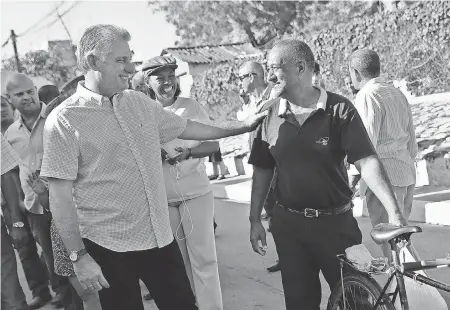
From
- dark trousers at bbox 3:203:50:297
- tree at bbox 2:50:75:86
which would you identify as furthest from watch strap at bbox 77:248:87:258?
tree at bbox 2:50:75:86

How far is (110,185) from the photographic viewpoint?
3.14 m

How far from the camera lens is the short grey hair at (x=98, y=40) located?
3.12 metres

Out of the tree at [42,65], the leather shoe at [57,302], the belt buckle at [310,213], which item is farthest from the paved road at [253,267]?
the tree at [42,65]

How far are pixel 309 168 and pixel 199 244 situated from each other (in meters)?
1.54

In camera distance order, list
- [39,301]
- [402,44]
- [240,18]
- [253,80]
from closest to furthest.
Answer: [39,301] < [253,80] < [402,44] < [240,18]

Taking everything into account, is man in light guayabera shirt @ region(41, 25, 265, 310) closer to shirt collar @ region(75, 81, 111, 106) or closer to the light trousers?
shirt collar @ region(75, 81, 111, 106)

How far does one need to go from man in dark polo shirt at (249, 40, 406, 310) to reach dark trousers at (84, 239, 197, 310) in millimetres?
618

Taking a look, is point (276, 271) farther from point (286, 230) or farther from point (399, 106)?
point (286, 230)

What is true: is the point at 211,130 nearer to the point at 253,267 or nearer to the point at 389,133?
the point at 389,133

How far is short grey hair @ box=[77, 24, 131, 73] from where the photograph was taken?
10.2ft

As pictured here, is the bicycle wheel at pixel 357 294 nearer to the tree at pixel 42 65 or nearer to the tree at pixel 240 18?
the tree at pixel 42 65

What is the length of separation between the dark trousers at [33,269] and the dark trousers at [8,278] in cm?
109

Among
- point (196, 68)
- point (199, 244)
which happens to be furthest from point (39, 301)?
point (196, 68)

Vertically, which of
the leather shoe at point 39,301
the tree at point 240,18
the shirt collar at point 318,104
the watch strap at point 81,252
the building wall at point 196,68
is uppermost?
the tree at point 240,18
